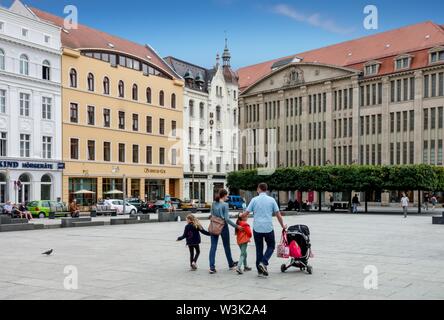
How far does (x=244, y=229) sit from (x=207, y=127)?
5418cm

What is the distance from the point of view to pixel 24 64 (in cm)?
4469

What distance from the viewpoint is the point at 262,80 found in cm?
8681

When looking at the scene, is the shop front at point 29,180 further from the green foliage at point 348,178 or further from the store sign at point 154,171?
the green foliage at point 348,178

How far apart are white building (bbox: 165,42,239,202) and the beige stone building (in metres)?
12.3

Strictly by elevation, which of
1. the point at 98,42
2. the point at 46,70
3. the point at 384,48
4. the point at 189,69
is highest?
the point at 384,48

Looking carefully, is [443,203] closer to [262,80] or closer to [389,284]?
[262,80]

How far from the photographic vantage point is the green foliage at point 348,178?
46.9 m

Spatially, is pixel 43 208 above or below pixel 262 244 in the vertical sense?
below

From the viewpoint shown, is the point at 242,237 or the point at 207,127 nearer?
the point at 242,237

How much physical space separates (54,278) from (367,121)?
6839 cm

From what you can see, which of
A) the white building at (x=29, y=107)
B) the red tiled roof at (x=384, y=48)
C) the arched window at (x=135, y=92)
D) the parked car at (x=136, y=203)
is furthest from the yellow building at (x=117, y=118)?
the red tiled roof at (x=384, y=48)

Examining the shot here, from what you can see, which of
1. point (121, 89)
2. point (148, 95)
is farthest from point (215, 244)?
point (148, 95)

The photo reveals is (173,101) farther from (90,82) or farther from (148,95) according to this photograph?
(90,82)

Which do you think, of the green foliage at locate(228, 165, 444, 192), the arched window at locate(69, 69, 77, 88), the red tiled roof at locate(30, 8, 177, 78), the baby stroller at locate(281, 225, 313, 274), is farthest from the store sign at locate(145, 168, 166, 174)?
the baby stroller at locate(281, 225, 313, 274)
